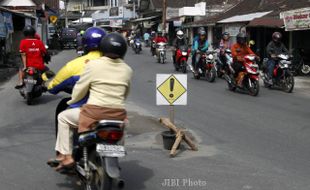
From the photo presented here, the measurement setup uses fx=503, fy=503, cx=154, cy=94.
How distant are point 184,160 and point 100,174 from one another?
7.74ft

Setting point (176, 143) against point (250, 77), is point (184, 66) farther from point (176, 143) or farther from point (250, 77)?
point (176, 143)

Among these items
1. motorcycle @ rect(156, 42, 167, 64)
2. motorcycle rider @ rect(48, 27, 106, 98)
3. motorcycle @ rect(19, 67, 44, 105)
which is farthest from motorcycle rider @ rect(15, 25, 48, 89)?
motorcycle @ rect(156, 42, 167, 64)

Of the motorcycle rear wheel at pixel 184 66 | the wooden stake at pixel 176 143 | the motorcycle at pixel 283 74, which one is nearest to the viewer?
the wooden stake at pixel 176 143

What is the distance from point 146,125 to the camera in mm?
9281

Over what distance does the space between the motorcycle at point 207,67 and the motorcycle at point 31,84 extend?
7.02 meters

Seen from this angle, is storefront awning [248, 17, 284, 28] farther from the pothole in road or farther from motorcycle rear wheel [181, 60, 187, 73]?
the pothole in road

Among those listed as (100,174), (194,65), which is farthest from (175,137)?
(194,65)

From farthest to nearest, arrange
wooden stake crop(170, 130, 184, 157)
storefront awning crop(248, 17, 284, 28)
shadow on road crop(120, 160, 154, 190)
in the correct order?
storefront awning crop(248, 17, 284, 28) → wooden stake crop(170, 130, 184, 157) → shadow on road crop(120, 160, 154, 190)

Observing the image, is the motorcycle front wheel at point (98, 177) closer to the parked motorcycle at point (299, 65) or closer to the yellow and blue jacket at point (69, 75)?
the yellow and blue jacket at point (69, 75)

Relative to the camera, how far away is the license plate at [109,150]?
4.55 metres

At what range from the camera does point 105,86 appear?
15.8 feet

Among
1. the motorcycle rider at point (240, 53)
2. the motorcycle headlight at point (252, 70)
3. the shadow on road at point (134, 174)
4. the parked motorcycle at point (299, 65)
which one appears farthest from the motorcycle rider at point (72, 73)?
the parked motorcycle at point (299, 65)

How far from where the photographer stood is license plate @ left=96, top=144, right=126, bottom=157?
14.9 ft

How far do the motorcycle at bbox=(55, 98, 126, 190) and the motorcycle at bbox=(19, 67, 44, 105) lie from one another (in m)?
6.84
